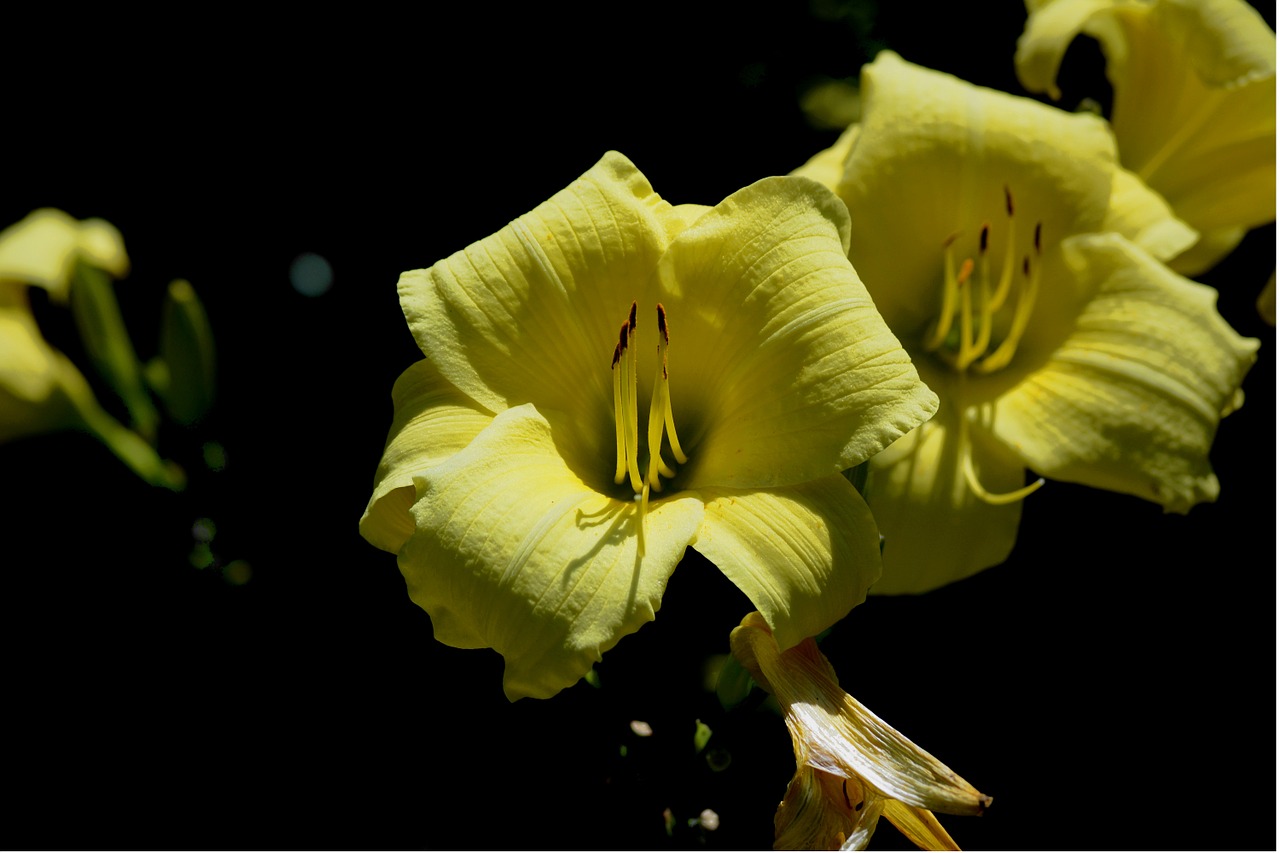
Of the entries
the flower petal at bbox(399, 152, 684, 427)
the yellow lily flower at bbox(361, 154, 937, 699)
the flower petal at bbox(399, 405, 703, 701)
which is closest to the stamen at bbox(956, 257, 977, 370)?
the yellow lily flower at bbox(361, 154, 937, 699)

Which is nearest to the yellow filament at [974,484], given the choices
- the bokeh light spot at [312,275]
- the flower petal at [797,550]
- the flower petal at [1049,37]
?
the flower petal at [797,550]

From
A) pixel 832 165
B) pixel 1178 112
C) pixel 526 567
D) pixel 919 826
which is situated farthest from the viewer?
pixel 1178 112

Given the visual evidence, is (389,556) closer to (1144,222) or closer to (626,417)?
(626,417)

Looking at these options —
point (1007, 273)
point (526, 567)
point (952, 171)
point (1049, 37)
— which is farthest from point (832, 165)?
point (526, 567)

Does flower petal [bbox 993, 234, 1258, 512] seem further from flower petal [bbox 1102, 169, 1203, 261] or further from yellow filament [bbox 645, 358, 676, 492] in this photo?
yellow filament [bbox 645, 358, 676, 492]

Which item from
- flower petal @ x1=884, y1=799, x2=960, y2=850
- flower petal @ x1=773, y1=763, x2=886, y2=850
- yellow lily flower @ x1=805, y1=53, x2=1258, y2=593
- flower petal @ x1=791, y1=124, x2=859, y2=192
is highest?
flower petal @ x1=791, y1=124, x2=859, y2=192

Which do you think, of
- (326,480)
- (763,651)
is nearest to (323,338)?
(326,480)

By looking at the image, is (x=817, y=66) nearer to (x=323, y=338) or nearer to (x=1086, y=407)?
(x=1086, y=407)
